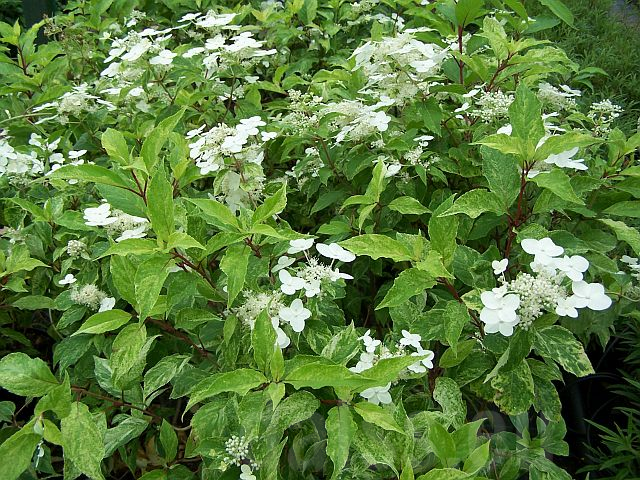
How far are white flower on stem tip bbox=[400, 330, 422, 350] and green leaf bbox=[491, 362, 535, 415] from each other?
149 millimetres

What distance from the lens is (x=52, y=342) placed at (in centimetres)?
197

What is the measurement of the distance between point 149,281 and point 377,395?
0.43 metres

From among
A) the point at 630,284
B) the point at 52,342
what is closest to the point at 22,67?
the point at 52,342

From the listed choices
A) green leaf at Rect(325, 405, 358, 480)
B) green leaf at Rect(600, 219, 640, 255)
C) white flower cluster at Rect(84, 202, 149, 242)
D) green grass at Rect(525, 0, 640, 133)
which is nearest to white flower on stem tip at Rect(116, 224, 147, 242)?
white flower cluster at Rect(84, 202, 149, 242)

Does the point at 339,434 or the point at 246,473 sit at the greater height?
the point at 339,434

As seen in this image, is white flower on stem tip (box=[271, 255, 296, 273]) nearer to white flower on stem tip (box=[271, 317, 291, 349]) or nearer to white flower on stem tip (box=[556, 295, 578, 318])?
white flower on stem tip (box=[271, 317, 291, 349])

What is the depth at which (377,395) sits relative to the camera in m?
0.98

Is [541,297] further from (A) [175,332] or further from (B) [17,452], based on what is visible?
(B) [17,452]

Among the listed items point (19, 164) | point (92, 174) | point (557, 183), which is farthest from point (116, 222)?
point (557, 183)

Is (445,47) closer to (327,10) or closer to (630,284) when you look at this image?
(630,284)

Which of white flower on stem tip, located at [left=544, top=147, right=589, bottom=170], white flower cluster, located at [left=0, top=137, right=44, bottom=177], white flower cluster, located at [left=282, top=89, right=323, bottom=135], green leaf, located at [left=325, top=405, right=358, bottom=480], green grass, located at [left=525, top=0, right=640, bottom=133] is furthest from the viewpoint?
green grass, located at [left=525, top=0, right=640, bottom=133]

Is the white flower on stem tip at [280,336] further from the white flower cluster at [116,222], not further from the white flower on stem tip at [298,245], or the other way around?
the white flower cluster at [116,222]

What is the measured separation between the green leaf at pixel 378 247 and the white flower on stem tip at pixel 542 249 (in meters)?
0.21

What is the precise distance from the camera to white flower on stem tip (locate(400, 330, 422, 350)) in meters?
1.04
